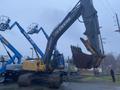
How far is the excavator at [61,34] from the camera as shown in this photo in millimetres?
26219

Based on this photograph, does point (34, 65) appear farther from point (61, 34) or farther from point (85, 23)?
point (85, 23)

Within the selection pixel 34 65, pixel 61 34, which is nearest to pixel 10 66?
pixel 34 65

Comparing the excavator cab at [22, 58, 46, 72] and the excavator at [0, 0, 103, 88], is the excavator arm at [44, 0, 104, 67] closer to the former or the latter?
the excavator at [0, 0, 103, 88]

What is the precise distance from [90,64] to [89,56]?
0.60m

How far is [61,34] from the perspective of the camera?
29.0 metres

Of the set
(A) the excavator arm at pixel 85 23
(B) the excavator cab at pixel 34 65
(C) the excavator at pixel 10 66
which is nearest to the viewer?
(A) the excavator arm at pixel 85 23

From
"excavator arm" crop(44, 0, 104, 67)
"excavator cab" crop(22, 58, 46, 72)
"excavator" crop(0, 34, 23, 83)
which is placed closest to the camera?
"excavator arm" crop(44, 0, 104, 67)

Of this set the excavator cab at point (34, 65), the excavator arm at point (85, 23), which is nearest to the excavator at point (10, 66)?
the excavator cab at point (34, 65)

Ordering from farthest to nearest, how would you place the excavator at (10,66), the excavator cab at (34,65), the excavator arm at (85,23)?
the excavator at (10,66)
the excavator cab at (34,65)
the excavator arm at (85,23)

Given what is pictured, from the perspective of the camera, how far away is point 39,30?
5169cm

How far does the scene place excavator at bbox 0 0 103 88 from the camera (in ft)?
86.0

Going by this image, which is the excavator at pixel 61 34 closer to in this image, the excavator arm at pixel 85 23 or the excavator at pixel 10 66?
the excavator arm at pixel 85 23

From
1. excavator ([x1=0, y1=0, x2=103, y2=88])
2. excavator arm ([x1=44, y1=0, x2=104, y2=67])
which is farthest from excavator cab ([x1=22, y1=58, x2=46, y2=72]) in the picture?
excavator arm ([x1=44, y1=0, x2=104, y2=67])

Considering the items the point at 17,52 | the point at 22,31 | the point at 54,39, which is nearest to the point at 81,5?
the point at 54,39
